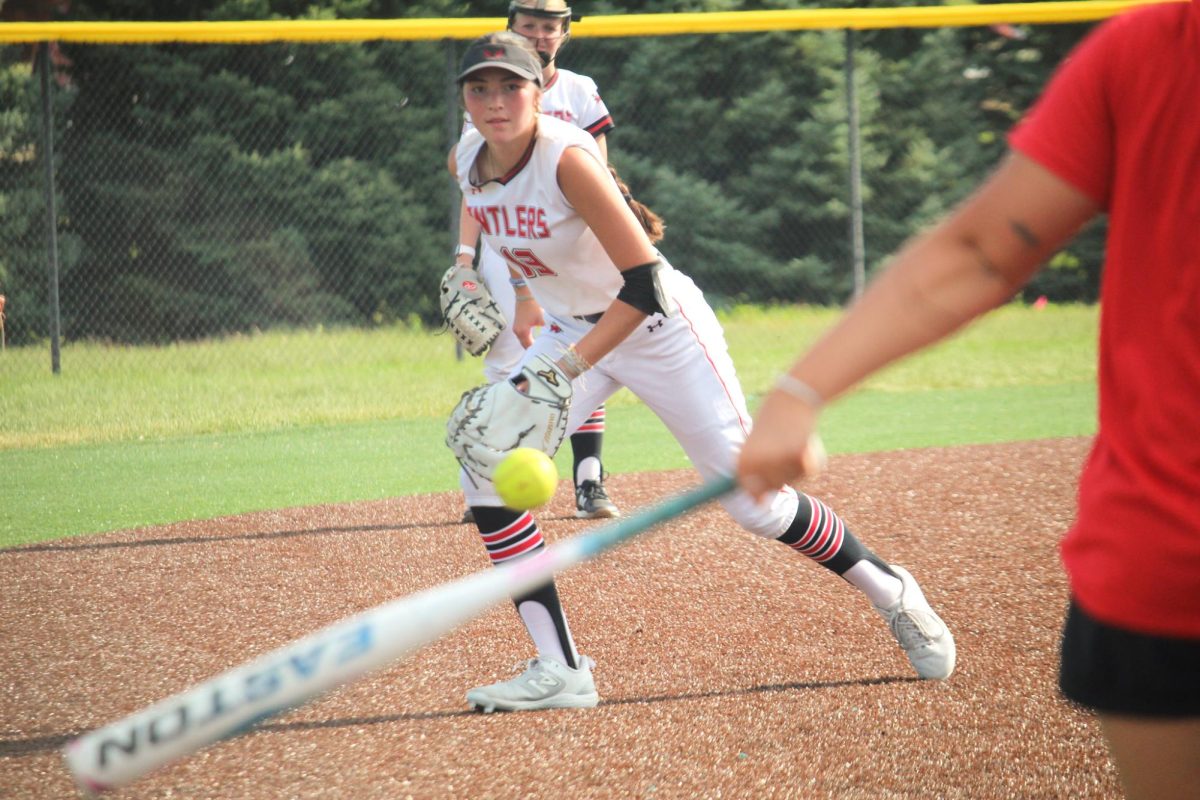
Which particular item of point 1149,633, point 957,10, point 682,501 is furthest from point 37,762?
point 957,10

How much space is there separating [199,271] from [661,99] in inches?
229

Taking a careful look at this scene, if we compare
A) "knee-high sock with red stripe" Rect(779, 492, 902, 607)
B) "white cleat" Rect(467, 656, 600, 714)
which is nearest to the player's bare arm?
"knee-high sock with red stripe" Rect(779, 492, 902, 607)

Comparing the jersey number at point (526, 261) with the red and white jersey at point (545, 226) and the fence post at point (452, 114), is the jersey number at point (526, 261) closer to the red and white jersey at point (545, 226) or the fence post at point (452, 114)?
the red and white jersey at point (545, 226)

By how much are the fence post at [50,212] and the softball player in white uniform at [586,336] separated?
678cm

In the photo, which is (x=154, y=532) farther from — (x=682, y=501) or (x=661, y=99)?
(x=661, y=99)

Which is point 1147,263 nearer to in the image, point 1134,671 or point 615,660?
point 1134,671

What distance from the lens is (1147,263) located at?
1499 millimetres

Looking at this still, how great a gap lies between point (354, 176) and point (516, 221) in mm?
11884

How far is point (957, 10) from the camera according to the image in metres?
10.7

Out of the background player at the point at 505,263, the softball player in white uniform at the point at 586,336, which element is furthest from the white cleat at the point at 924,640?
the background player at the point at 505,263

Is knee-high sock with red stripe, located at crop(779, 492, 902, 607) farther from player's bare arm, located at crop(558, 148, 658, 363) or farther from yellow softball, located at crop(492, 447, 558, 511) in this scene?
yellow softball, located at crop(492, 447, 558, 511)

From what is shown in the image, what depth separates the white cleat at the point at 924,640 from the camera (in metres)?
3.90

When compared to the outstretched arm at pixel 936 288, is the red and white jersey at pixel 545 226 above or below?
below

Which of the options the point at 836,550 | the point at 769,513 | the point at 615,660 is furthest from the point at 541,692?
the point at 836,550
